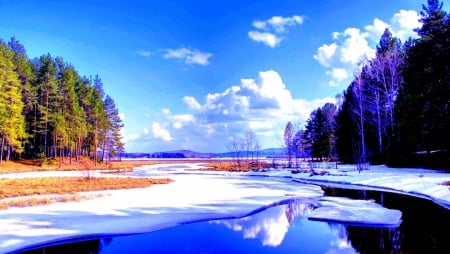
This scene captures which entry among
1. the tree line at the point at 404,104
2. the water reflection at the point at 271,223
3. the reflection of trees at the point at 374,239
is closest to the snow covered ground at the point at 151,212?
the water reflection at the point at 271,223

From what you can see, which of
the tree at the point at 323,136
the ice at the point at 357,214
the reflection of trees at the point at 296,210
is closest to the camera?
the ice at the point at 357,214

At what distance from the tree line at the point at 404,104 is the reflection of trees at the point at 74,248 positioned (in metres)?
20.8

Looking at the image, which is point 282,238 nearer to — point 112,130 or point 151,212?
point 151,212

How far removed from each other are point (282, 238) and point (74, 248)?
245 inches

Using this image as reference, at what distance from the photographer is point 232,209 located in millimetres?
14570

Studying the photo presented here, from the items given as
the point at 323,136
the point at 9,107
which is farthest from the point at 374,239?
the point at 323,136

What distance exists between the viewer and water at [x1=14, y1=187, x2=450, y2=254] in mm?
8914

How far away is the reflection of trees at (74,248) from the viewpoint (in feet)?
27.3

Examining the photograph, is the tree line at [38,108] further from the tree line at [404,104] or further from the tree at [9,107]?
the tree line at [404,104]

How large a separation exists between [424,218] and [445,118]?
10375 mm

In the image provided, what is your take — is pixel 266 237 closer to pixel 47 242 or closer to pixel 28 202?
pixel 47 242

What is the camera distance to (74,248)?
8.77 m

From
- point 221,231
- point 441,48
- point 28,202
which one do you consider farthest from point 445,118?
point 28,202

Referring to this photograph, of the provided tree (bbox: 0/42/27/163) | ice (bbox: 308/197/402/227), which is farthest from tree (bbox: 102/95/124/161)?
ice (bbox: 308/197/402/227)
